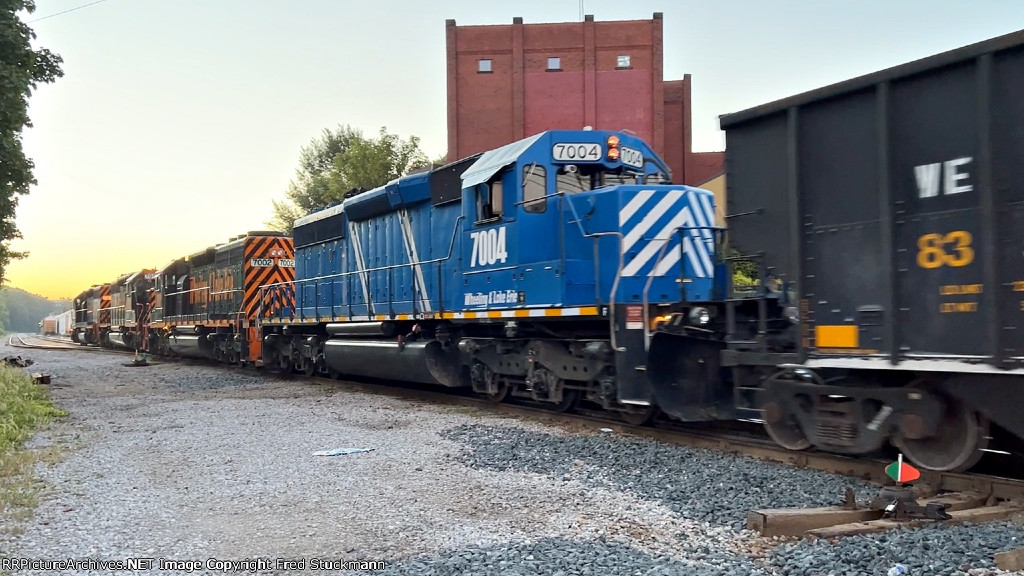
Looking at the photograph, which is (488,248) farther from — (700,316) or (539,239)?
(700,316)

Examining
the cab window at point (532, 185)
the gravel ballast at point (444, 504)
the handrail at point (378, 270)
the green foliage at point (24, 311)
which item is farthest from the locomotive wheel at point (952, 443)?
the green foliage at point (24, 311)

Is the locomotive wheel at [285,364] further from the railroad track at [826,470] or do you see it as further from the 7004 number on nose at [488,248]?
the railroad track at [826,470]

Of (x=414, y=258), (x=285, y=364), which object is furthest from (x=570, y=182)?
(x=285, y=364)

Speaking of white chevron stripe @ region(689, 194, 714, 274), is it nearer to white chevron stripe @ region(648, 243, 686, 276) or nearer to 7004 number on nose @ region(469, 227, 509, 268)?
white chevron stripe @ region(648, 243, 686, 276)

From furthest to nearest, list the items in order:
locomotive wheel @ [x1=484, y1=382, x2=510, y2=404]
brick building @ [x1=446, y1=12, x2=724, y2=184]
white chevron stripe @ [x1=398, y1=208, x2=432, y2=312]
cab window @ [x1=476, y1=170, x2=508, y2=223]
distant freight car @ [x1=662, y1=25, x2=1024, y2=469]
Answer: brick building @ [x1=446, y1=12, x2=724, y2=184] → white chevron stripe @ [x1=398, y1=208, x2=432, y2=312] → locomotive wheel @ [x1=484, y1=382, x2=510, y2=404] → cab window @ [x1=476, y1=170, x2=508, y2=223] → distant freight car @ [x1=662, y1=25, x2=1024, y2=469]

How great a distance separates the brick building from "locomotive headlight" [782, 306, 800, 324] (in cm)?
3151

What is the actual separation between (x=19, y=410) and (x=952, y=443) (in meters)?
11.2

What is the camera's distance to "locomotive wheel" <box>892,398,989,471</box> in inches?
212

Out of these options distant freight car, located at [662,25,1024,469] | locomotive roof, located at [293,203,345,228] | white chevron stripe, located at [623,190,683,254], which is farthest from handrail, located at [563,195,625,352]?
locomotive roof, located at [293,203,345,228]

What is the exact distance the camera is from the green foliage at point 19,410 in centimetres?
888

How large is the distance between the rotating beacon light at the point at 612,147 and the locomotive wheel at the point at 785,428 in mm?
4109

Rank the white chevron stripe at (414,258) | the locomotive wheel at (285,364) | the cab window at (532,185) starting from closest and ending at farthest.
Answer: the cab window at (532,185) < the white chevron stripe at (414,258) < the locomotive wheel at (285,364)

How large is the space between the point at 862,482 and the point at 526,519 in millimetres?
2656

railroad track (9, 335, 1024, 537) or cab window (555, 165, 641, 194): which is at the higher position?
cab window (555, 165, 641, 194)
